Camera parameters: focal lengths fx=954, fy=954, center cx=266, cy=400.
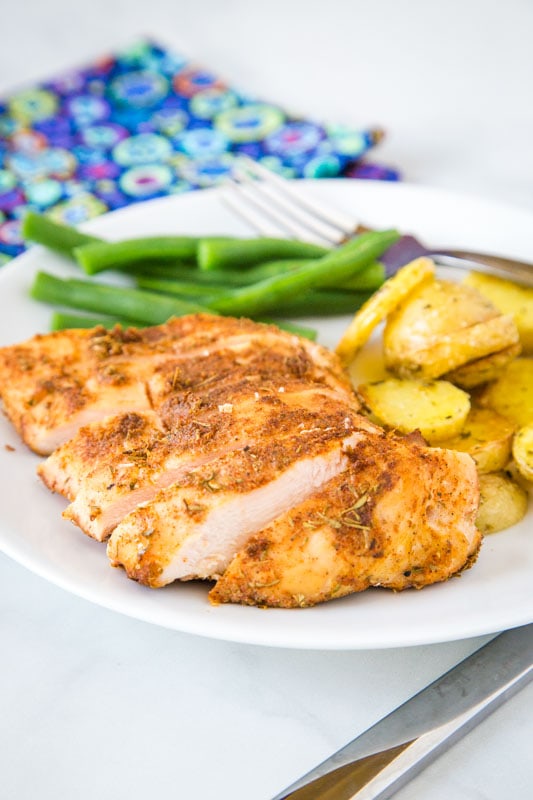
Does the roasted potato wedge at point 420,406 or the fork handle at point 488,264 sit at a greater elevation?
the fork handle at point 488,264

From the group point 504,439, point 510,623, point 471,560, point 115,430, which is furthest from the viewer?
point 504,439

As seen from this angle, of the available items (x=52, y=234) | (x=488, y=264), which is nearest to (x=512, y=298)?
(x=488, y=264)

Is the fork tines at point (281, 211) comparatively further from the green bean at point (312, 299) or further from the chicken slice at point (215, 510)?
the chicken slice at point (215, 510)

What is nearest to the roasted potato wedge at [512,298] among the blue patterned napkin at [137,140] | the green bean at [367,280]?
the green bean at [367,280]

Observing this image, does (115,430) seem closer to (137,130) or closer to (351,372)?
(351,372)

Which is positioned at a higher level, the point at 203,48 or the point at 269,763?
the point at 203,48

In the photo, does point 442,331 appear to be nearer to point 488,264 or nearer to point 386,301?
point 386,301

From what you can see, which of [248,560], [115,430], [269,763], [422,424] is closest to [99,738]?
[269,763]
